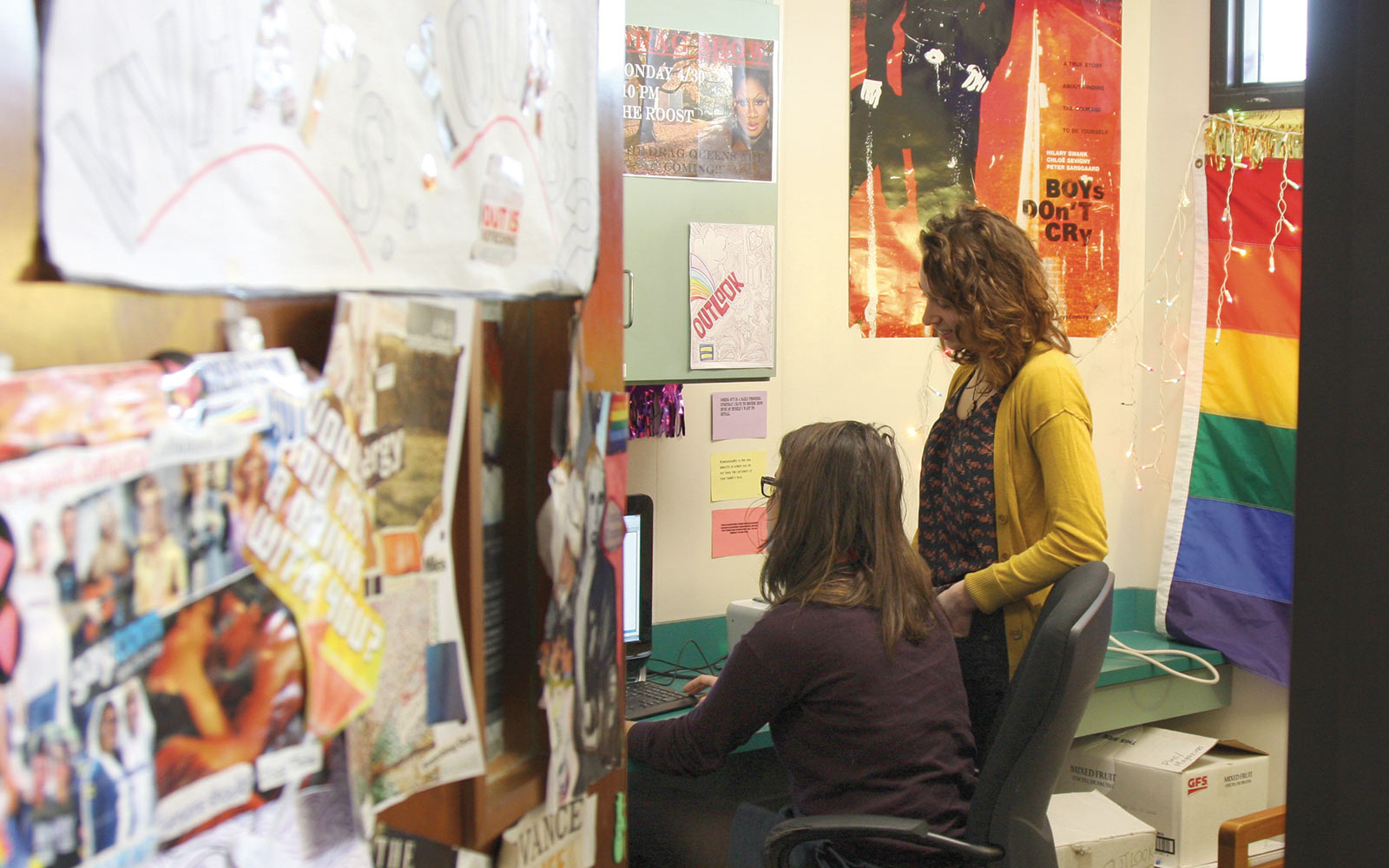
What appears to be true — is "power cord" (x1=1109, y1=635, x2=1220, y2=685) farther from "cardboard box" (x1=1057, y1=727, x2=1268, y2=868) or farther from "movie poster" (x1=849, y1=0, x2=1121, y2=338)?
"movie poster" (x1=849, y1=0, x2=1121, y2=338)

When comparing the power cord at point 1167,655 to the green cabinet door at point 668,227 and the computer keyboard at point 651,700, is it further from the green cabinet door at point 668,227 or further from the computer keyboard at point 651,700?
the green cabinet door at point 668,227

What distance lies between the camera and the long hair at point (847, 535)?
1.62 metres

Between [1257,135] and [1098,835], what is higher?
[1257,135]

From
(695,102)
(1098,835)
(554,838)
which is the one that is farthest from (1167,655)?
(554,838)

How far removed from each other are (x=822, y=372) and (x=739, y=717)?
1.44 m

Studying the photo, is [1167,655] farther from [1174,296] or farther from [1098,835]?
[1174,296]

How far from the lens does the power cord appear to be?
296 centimetres

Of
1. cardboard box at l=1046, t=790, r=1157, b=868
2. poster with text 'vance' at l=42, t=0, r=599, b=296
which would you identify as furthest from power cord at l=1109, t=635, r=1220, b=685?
poster with text 'vance' at l=42, t=0, r=599, b=296

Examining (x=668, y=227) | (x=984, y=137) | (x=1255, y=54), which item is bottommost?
(x=668, y=227)

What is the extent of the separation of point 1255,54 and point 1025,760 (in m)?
2.41

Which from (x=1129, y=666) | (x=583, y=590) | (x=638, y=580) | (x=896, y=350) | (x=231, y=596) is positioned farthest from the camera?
(x=896, y=350)

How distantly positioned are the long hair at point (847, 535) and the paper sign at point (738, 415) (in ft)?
3.35

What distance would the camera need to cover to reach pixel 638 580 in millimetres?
2398

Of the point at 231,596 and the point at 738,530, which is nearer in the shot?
the point at 231,596
